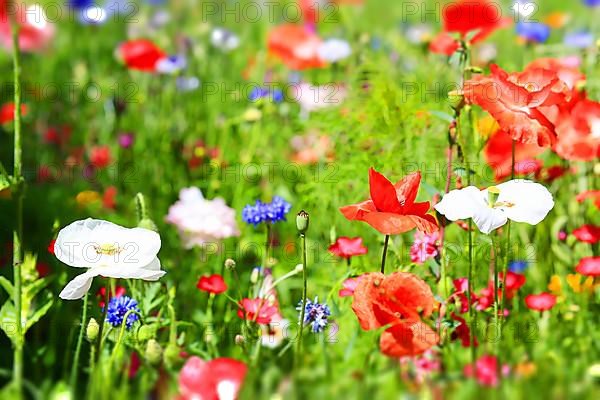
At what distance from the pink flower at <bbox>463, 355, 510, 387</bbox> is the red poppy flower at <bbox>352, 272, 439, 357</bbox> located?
3.9 inches

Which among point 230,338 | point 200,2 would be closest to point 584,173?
point 230,338

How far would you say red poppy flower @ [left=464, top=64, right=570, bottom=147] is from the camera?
127 centimetres

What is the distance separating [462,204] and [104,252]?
486mm

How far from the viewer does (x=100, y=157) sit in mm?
2318

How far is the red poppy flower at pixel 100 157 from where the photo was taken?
7.54 feet

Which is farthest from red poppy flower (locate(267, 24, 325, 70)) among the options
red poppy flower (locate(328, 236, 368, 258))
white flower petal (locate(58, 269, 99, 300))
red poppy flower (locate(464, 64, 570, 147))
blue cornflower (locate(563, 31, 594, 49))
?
white flower petal (locate(58, 269, 99, 300))

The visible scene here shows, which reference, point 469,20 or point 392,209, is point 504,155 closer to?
point 469,20

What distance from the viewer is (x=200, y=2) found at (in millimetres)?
3715

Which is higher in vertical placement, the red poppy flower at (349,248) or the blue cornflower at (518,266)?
the red poppy flower at (349,248)

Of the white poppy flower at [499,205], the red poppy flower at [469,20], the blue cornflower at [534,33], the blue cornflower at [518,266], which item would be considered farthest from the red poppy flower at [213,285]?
the blue cornflower at [534,33]

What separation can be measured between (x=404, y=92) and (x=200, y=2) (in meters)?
1.91

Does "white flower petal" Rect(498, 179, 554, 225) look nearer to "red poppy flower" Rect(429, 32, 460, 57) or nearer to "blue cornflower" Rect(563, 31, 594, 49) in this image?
"red poppy flower" Rect(429, 32, 460, 57)

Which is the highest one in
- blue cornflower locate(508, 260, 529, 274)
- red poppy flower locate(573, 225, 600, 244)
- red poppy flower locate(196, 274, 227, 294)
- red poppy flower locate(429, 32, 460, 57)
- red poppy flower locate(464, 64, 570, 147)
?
red poppy flower locate(429, 32, 460, 57)

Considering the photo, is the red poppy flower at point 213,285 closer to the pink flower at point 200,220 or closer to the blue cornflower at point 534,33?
the pink flower at point 200,220
